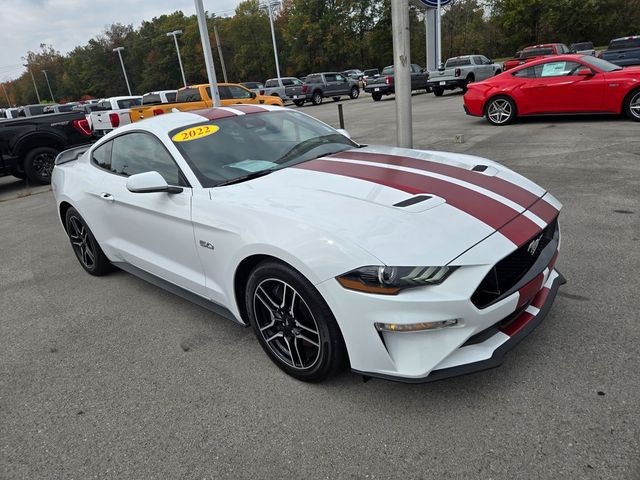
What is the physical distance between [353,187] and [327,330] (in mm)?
907

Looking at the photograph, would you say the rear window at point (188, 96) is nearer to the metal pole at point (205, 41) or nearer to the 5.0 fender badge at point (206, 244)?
the metal pole at point (205, 41)

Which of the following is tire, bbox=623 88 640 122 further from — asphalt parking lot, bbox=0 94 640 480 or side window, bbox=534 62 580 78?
asphalt parking lot, bbox=0 94 640 480

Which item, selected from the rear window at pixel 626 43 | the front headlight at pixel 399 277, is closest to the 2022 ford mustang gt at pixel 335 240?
the front headlight at pixel 399 277

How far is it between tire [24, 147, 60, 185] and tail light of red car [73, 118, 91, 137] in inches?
28.1

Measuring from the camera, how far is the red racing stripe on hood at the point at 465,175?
2.83m

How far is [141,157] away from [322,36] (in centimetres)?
6280

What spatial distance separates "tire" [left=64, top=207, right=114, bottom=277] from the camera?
449cm

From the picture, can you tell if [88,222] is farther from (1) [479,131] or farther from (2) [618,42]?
(2) [618,42]

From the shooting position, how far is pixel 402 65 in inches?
247

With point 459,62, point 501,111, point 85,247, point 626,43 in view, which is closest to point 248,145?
point 85,247

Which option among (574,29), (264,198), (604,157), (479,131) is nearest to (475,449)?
(264,198)

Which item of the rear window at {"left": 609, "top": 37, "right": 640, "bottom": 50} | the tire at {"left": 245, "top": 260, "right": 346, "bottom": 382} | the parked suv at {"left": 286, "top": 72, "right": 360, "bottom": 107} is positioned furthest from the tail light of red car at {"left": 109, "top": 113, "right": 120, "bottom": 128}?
the rear window at {"left": 609, "top": 37, "right": 640, "bottom": 50}

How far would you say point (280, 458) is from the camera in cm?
222

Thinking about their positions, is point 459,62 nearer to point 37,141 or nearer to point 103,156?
point 37,141
